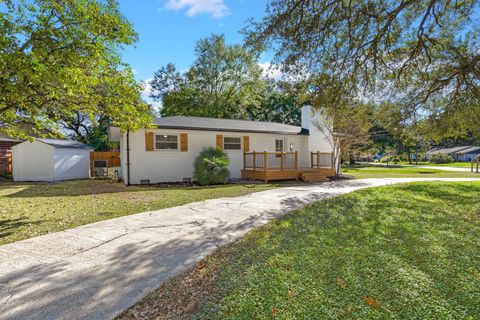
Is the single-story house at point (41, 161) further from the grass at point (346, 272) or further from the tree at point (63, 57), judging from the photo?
the grass at point (346, 272)

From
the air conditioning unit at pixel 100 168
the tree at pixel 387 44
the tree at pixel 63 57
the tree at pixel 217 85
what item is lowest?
the air conditioning unit at pixel 100 168

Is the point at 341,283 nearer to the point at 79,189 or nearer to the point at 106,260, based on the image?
the point at 106,260

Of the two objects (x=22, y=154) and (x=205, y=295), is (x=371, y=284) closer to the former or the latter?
(x=205, y=295)

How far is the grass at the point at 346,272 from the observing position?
241 centimetres

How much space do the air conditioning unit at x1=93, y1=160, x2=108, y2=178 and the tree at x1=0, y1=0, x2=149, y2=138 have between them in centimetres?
970

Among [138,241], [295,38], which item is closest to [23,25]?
[138,241]

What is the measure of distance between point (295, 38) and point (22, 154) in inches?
572

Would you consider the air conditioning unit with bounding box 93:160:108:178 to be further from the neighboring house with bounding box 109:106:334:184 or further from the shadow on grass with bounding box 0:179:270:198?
the shadow on grass with bounding box 0:179:270:198

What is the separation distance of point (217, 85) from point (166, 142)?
16.3 meters

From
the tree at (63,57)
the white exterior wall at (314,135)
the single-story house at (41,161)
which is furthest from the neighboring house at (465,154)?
the tree at (63,57)

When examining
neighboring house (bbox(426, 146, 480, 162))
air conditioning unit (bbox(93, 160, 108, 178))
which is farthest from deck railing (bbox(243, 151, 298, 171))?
neighboring house (bbox(426, 146, 480, 162))

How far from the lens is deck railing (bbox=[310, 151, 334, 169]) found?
47.9 feet

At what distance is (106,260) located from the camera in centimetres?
349

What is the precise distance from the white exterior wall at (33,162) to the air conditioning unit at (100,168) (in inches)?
93.5
